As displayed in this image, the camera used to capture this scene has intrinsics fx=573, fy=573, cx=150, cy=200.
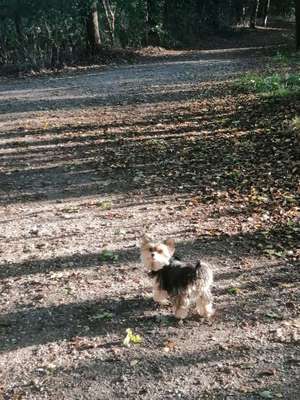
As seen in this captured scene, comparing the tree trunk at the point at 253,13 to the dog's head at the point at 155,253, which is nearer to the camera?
the dog's head at the point at 155,253

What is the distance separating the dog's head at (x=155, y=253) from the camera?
4.91m

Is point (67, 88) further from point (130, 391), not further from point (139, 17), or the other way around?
point (130, 391)

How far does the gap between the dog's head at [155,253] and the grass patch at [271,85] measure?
32.8ft

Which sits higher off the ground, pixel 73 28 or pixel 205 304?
pixel 73 28

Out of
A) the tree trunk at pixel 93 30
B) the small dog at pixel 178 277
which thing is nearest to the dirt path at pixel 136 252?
the small dog at pixel 178 277

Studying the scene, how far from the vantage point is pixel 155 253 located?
4934mm

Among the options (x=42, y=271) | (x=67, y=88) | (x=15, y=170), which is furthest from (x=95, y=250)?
(x=67, y=88)

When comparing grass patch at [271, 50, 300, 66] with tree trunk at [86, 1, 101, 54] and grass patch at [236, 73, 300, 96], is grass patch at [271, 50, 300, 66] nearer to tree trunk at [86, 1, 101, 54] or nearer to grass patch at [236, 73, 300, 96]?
grass patch at [236, 73, 300, 96]

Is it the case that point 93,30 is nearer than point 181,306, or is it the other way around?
point 181,306

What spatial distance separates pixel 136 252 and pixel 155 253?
5.89 ft

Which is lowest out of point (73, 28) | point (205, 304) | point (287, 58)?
point (287, 58)

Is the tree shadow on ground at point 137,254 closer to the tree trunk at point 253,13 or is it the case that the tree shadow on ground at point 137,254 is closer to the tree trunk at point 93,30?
the tree trunk at point 93,30

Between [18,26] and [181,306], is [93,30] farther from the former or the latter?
[181,306]

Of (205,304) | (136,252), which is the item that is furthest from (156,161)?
(205,304)
